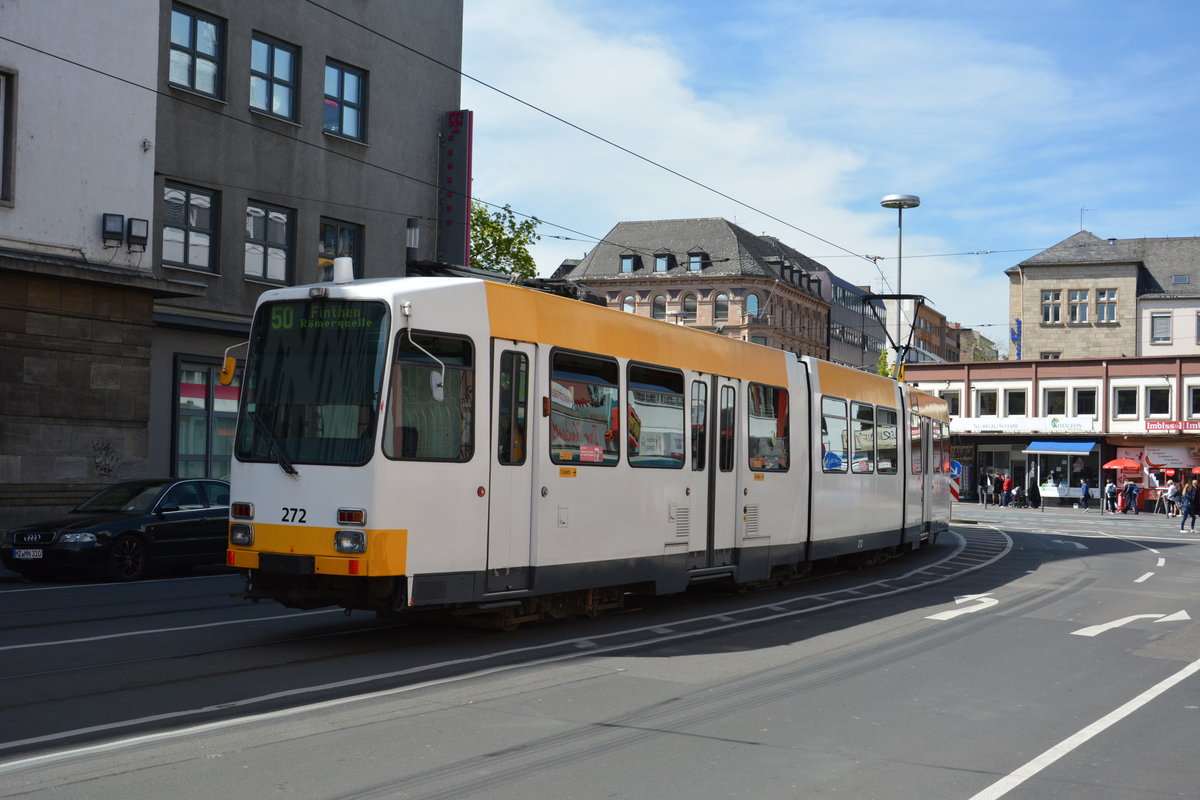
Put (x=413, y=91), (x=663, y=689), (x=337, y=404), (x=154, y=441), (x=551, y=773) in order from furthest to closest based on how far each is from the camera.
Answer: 1. (x=413, y=91)
2. (x=154, y=441)
3. (x=337, y=404)
4. (x=663, y=689)
5. (x=551, y=773)

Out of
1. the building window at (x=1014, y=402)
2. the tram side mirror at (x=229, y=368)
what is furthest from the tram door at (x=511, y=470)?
the building window at (x=1014, y=402)

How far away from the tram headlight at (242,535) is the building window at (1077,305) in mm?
78424

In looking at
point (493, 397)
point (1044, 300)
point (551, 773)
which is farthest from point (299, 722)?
point (1044, 300)

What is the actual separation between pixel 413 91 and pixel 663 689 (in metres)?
24.3

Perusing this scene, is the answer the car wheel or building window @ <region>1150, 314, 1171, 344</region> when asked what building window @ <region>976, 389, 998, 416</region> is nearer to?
building window @ <region>1150, 314, 1171, 344</region>

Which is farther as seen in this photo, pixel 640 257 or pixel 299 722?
pixel 640 257

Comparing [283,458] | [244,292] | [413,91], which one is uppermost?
[413,91]

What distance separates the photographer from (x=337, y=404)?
1038 cm

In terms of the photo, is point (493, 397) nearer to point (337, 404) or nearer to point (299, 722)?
point (337, 404)

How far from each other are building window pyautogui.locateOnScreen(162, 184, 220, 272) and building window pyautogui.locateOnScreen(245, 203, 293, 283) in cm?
88

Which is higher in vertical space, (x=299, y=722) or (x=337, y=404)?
(x=337, y=404)

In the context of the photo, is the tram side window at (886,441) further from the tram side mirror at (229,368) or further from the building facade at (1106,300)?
the building facade at (1106,300)

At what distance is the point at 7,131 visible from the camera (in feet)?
72.6

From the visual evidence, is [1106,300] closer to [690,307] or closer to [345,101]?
[690,307]
